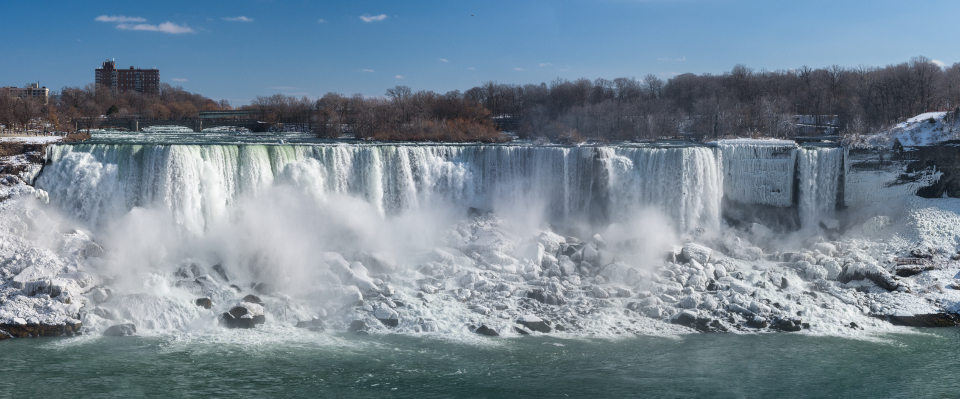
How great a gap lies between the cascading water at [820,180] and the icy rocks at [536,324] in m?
15.7

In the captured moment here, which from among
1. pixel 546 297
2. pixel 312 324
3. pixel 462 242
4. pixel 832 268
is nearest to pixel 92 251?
pixel 312 324

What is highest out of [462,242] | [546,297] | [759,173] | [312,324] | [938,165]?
[938,165]

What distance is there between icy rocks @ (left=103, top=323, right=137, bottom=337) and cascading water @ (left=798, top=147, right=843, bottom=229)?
25.3 m

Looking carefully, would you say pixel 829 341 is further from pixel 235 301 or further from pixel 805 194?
pixel 235 301

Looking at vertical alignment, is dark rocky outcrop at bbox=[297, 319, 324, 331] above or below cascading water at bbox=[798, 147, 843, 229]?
below

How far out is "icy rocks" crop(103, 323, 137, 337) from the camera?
18656 millimetres

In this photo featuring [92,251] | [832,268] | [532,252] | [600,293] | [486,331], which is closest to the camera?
[486,331]

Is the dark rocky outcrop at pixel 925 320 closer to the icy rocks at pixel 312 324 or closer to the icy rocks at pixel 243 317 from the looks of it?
the icy rocks at pixel 312 324

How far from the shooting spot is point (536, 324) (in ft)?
64.2

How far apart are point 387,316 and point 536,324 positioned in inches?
164

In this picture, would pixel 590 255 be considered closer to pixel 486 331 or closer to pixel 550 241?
pixel 550 241

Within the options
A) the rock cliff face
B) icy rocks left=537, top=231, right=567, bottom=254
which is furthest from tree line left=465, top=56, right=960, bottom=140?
icy rocks left=537, top=231, right=567, bottom=254

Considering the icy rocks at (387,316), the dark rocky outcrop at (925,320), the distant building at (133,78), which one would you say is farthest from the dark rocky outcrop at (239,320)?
the distant building at (133,78)

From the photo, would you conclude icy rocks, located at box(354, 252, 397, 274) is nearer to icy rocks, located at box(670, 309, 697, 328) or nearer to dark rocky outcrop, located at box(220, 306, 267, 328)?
dark rocky outcrop, located at box(220, 306, 267, 328)
